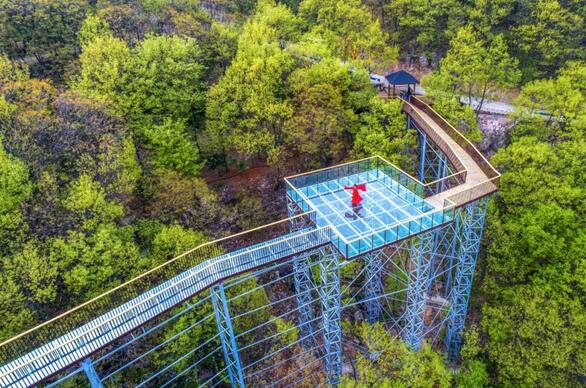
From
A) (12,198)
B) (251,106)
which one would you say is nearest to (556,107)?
(251,106)

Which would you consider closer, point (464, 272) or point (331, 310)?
point (331, 310)

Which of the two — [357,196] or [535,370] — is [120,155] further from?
[535,370]

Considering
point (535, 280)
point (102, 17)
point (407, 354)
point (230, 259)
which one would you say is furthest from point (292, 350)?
point (102, 17)

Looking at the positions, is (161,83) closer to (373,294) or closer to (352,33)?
(352,33)

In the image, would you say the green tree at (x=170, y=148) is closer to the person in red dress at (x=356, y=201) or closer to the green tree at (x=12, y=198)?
the green tree at (x=12, y=198)

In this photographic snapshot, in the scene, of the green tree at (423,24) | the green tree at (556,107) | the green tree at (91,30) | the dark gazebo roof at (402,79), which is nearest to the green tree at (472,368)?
the green tree at (556,107)
